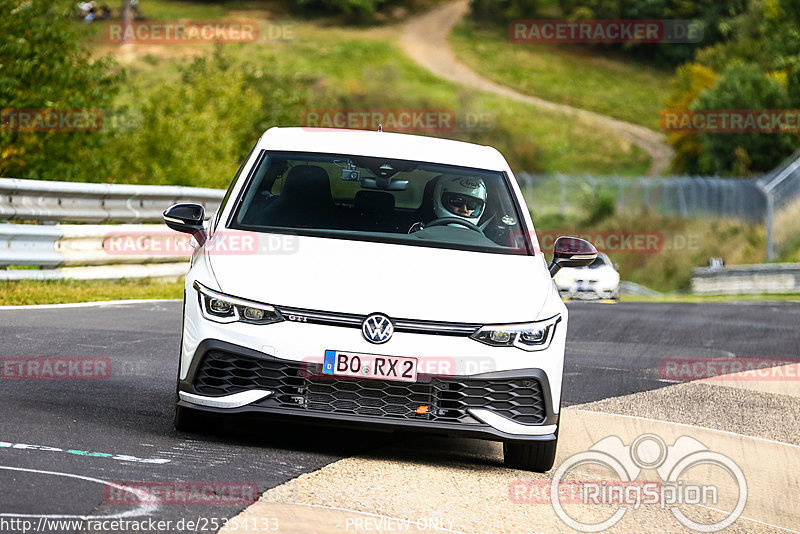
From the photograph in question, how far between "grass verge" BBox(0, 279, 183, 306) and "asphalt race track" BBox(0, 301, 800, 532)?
589 mm

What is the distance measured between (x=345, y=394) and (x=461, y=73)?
91924 millimetres

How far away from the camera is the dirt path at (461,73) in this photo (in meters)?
82.2

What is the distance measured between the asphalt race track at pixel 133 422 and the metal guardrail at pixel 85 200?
163 cm

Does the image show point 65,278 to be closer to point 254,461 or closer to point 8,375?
point 8,375

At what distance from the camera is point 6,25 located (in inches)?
871

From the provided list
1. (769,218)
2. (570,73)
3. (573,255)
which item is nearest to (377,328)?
(573,255)

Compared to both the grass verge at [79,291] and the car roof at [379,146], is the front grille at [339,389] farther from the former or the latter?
the grass verge at [79,291]

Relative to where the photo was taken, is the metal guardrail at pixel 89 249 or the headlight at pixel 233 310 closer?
the headlight at pixel 233 310

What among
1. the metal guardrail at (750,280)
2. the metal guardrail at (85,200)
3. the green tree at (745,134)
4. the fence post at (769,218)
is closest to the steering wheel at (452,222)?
the metal guardrail at (85,200)

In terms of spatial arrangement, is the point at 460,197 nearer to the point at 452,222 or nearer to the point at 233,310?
the point at 452,222

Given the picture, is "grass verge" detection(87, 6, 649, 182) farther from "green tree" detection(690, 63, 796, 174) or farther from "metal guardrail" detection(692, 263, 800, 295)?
"metal guardrail" detection(692, 263, 800, 295)

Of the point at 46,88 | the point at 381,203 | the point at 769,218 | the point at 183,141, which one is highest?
the point at 46,88

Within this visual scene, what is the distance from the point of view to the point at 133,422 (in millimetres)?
7363

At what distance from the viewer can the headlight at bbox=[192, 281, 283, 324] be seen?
6582 mm
